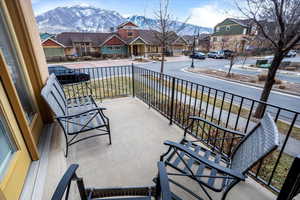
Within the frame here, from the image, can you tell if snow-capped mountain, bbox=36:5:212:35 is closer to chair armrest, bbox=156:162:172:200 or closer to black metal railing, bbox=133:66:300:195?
black metal railing, bbox=133:66:300:195

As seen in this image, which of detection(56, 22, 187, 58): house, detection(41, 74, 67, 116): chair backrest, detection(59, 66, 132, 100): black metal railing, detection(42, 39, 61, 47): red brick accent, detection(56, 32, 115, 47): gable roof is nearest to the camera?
detection(41, 74, 67, 116): chair backrest

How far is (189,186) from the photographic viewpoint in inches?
63.9

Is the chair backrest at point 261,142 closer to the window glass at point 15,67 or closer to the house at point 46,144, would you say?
the house at point 46,144

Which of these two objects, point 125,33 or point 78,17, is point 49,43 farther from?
point 78,17

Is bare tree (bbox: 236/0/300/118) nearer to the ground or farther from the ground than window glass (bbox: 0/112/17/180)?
farther from the ground

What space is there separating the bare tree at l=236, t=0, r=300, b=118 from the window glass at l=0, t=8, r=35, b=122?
462 cm

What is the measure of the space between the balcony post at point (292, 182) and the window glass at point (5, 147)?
2.10 meters

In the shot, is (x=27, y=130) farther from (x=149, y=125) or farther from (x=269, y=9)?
(x=269, y=9)

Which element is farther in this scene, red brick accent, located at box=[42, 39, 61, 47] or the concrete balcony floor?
red brick accent, located at box=[42, 39, 61, 47]

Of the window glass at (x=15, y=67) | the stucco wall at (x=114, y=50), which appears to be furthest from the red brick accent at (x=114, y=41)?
the window glass at (x=15, y=67)

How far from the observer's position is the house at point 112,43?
21.1m

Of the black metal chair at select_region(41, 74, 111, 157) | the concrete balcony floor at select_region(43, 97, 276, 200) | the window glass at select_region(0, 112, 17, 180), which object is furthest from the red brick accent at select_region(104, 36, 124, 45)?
the window glass at select_region(0, 112, 17, 180)

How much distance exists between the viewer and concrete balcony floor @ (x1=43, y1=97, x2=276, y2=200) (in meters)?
1.61

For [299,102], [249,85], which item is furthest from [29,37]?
[249,85]
